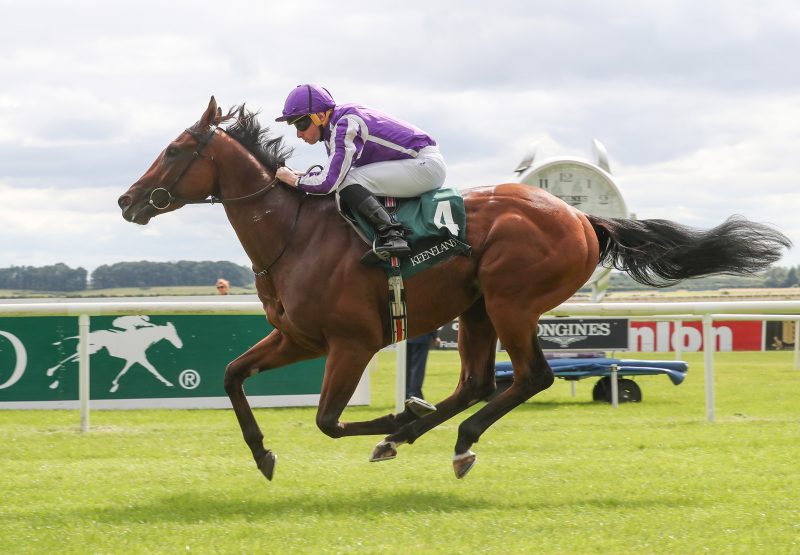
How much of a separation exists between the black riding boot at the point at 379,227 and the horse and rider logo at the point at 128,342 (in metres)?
4.76

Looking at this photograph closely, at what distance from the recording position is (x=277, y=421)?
8555 mm

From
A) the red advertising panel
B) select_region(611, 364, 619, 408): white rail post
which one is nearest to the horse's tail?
select_region(611, 364, 619, 408): white rail post

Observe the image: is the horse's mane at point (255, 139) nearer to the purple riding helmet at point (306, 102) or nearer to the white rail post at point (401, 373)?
the purple riding helmet at point (306, 102)

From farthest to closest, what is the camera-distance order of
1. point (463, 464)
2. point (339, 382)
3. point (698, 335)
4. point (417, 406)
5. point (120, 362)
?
point (698, 335)
point (120, 362)
point (417, 406)
point (463, 464)
point (339, 382)

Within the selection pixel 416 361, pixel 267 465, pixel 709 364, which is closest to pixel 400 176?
pixel 267 465

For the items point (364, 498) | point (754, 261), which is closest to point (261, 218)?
point (364, 498)

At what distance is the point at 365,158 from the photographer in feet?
16.8

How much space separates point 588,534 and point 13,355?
646 centimetres

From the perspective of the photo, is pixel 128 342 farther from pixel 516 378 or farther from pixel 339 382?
pixel 516 378

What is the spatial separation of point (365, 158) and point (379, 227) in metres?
0.43

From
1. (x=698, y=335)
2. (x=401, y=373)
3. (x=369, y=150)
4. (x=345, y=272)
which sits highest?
(x=369, y=150)

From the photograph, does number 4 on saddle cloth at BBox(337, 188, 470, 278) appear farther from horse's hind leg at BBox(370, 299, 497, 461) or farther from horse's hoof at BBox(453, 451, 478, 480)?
horse's hoof at BBox(453, 451, 478, 480)

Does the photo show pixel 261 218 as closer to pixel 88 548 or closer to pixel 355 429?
pixel 355 429

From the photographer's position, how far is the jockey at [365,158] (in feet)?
16.1
